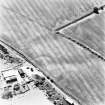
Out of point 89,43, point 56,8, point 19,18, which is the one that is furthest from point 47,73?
point 56,8

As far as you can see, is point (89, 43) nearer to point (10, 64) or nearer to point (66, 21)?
point (66, 21)

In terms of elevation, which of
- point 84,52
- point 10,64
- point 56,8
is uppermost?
point 56,8

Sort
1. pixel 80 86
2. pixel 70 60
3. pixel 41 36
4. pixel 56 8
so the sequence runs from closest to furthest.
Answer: pixel 80 86 < pixel 70 60 < pixel 41 36 < pixel 56 8

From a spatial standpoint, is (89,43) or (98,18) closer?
(89,43)

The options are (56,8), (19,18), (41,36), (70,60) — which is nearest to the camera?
(70,60)

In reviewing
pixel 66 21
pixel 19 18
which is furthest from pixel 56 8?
pixel 19 18

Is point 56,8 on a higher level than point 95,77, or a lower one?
higher
